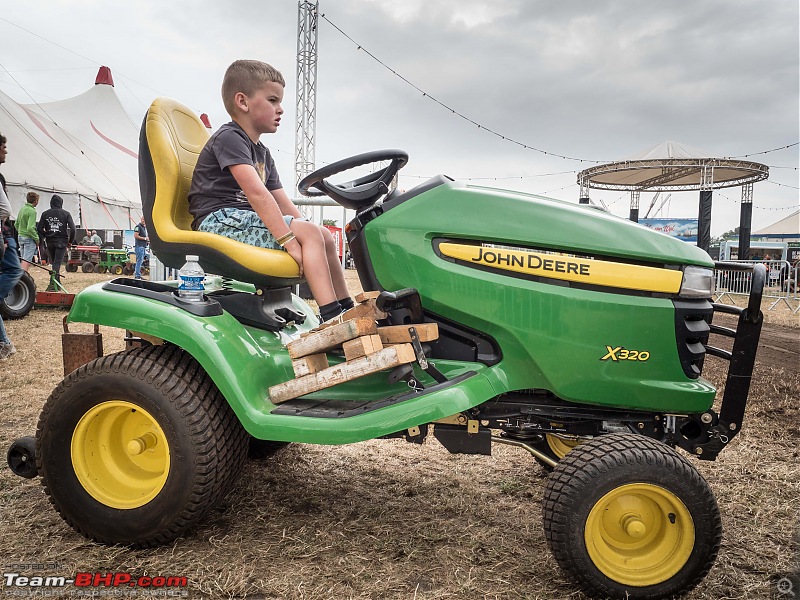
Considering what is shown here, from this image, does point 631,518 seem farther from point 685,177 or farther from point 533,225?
point 685,177

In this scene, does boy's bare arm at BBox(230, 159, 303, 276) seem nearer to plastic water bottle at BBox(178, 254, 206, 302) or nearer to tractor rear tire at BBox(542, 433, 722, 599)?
plastic water bottle at BBox(178, 254, 206, 302)

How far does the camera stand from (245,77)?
7.53 ft

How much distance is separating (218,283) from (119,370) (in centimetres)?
82

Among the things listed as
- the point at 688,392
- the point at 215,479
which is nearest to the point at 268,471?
the point at 215,479

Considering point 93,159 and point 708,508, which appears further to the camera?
point 93,159

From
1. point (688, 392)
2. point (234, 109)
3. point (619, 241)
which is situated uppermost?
point (234, 109)

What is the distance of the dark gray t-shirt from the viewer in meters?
2.17

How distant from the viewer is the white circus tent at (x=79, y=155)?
52.6 feet

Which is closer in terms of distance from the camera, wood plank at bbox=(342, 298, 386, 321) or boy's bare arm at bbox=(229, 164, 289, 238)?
wood plank at bbox=(342, 298, 386, 321)

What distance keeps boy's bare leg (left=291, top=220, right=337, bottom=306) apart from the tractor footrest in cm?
37

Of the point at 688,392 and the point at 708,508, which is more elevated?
the point at 688,392

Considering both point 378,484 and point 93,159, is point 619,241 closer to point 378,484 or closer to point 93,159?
point 378,484

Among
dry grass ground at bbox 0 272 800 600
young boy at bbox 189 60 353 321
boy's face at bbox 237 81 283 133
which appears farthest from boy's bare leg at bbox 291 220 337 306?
dry grass ground at bbox 0 272 800 600

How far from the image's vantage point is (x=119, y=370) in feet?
6.44
